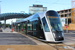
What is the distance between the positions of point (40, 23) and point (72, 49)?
4.99 metres

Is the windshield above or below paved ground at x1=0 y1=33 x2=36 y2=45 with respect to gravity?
above

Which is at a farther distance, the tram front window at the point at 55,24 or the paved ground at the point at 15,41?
the tram front window at the point at 55,24

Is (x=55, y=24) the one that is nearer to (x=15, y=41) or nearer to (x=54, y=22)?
(x=54, y=22)

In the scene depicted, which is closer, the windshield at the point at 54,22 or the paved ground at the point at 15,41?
the paved ground at the point at 15,41

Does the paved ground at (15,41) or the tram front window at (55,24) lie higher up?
the tram front window at (55,24)

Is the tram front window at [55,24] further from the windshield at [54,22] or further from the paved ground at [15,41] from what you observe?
the paved ground at [15,41]

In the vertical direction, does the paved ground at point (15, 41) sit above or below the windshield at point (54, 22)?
below

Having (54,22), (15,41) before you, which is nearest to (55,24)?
(54,22)

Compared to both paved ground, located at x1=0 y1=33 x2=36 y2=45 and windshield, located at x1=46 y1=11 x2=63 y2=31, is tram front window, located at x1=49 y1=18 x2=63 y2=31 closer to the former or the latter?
windshield, located at x1=46 y1=11 x2=63 y2=31

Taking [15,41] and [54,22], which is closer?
[54,22]

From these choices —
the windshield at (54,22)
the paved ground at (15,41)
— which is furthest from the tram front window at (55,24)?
the paved ground at (15,41)

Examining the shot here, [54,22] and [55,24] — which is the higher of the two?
[54,22]

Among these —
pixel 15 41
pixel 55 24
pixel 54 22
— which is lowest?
pixel 15 41

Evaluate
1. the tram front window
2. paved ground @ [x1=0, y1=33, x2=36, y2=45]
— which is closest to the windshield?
the tram front window
